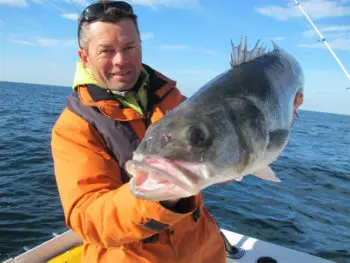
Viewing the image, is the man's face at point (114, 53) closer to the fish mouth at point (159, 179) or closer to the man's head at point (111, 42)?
the man's head at point (111, 42)

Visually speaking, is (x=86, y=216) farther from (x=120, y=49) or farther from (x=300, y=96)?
(x=300, y=96)

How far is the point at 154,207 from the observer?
1969 millimetres

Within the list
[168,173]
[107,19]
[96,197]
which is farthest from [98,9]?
[168,173]

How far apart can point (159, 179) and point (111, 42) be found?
180 centimetres

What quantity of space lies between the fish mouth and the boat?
3.39 meters

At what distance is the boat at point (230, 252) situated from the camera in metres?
4.95

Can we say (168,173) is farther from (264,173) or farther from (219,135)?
(264,173)

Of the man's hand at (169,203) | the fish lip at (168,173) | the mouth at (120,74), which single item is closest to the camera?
the fish lip at (168,173)

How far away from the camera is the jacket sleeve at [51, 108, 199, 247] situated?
2.06 metres

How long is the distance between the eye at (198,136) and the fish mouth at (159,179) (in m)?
0.19

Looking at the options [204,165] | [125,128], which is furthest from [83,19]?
[204,165]

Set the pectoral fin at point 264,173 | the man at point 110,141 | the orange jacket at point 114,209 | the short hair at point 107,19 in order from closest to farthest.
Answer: the orange jacket at point 114,209 → the man at point 110,141 → the pectoral fin at point 264,173 → the short hair at point 107,19

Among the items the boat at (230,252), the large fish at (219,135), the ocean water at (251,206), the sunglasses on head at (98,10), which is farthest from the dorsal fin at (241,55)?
the ocean water at (251,206)

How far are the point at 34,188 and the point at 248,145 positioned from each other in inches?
418
